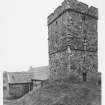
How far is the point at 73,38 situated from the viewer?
570 cm

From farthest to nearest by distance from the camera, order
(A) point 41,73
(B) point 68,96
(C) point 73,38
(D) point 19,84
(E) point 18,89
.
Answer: (D) point 19,84
(A) point 41,73
(E) point 18,89
(C) point 73,38
(B) point 68,96

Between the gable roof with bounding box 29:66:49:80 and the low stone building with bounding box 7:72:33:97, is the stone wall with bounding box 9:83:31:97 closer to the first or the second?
the low stone building with bounding box 7:72:33:97

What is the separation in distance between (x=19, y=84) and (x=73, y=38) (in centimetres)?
730

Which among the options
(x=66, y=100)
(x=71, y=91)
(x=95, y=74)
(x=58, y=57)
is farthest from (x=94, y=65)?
(x=66, y=100)

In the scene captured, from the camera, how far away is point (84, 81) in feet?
18.5

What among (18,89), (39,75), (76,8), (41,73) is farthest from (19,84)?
(76,8)

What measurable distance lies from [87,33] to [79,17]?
1028 millimetres

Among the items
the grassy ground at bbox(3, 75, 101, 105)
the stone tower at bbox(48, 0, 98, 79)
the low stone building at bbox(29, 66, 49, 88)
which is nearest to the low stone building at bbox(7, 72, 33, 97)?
the low stone building at bbox(29, 66, 49, 88)

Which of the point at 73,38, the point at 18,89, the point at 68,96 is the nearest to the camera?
the point at 68,96

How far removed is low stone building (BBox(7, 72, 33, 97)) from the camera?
9.59 m

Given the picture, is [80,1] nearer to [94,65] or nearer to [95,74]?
[94,65]

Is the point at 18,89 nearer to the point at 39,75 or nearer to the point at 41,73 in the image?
the point at 39,75

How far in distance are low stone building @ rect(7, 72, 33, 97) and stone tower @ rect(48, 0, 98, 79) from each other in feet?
15.3

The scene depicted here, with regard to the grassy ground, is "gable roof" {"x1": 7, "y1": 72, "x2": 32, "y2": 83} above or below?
below
